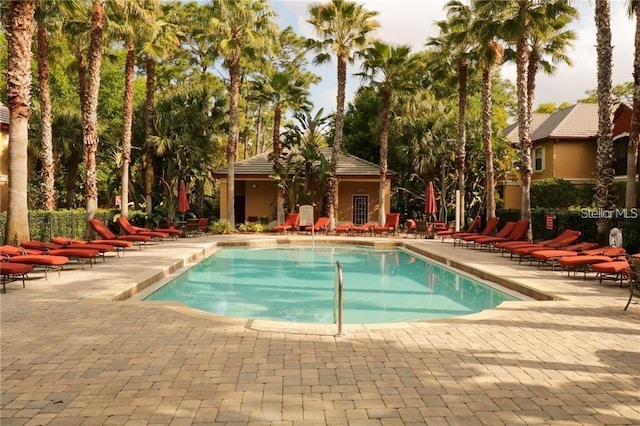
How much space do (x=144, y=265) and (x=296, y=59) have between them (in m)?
34.5

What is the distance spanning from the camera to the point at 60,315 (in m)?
7.36

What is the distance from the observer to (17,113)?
13.5 m

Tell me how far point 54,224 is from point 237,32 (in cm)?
1320

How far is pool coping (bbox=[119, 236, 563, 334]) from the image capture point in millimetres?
6891

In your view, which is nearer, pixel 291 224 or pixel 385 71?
pixel 291 224

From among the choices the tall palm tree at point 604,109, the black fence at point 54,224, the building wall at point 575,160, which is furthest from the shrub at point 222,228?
the building wall at point 575,160

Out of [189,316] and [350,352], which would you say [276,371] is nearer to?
[350,352]

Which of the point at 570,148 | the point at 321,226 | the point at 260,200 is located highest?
the point at 570,148

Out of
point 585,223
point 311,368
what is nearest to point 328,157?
point 585,223

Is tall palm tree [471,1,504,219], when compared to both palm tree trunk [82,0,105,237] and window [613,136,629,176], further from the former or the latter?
palm tree trunk [82,0,105,237]

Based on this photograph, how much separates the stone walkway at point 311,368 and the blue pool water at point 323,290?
2106mm

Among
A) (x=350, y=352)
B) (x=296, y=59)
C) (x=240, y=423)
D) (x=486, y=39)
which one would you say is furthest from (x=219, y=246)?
(x=296, y=59)

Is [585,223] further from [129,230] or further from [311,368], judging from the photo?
[129,230]

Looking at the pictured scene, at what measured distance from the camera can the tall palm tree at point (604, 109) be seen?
48.0 ft
